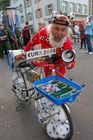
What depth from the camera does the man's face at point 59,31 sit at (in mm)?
3484

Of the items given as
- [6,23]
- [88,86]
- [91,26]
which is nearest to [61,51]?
[88,86]

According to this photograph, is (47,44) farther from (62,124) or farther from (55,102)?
(62,124)

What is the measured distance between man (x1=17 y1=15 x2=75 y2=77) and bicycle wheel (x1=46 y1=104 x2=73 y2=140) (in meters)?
0.70

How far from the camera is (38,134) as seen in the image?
3.73m

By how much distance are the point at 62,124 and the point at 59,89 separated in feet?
1.53

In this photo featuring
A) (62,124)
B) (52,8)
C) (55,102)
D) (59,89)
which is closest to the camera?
(55,102)

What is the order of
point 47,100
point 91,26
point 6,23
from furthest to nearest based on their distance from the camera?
point 6,23, point 91,26, point 47,100

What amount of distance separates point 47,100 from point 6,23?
9.17 metres

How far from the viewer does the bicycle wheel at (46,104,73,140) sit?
3.30 meters

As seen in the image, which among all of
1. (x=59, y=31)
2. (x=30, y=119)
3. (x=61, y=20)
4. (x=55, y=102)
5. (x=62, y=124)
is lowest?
(x=30, y=119)

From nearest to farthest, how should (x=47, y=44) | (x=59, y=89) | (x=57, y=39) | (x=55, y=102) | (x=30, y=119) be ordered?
(x=55, y=102), (x=59, y=89), (x=57, y=39), (x=47, y=44), (x=30, y=119)

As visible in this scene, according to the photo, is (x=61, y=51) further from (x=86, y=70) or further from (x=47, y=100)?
(x=86, y=70)

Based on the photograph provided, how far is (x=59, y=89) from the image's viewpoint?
3.44m

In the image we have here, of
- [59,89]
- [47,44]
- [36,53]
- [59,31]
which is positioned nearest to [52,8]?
[47,44]
